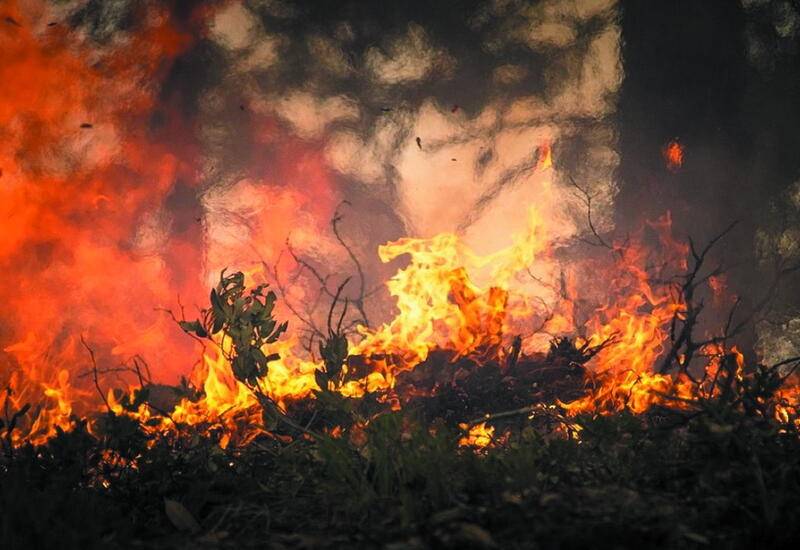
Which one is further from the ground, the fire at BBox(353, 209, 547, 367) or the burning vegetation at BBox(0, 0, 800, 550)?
the burning vegetation at BBox(0, 0, 800, 550)

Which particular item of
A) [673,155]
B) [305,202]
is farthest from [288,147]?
[673,155]

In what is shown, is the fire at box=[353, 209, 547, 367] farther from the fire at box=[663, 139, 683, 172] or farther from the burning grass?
the fire at box=[663, 139, 683, 172]

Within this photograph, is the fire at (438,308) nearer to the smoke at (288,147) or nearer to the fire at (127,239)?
the fire at (127,239)

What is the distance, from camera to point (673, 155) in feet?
29.1

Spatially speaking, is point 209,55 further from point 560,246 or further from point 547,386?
point 547,386

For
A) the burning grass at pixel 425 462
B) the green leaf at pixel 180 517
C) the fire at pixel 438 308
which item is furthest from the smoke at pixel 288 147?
the green leaf at pixel 180 517

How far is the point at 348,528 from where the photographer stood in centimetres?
229

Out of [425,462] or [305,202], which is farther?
[305,202]

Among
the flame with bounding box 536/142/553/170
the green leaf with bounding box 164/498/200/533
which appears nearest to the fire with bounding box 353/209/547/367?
the green leaf with bounding box 164/498/200/533

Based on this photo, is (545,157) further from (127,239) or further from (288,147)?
(127,239)

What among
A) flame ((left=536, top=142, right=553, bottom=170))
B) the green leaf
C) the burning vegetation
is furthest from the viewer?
flame ((left=536, top=142, right=553, bottom=170))

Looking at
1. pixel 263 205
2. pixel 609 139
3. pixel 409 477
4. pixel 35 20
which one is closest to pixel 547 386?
pixel 409 477

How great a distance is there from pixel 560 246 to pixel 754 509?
7.34 m

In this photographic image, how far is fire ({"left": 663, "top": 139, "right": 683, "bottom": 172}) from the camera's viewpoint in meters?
8.85
